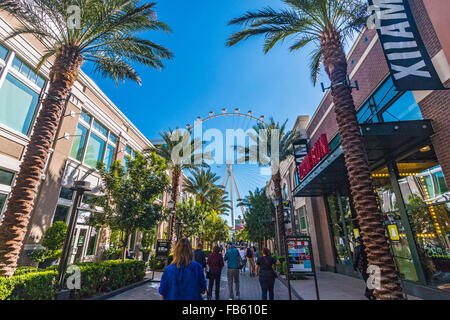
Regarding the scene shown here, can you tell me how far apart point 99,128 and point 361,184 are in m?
16.4

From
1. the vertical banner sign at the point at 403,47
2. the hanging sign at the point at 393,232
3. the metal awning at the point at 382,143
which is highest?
the vertical banner sign at the point at 403,47

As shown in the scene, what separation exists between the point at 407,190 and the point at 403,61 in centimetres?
466

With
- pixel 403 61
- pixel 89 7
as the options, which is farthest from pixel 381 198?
pixel 89 7

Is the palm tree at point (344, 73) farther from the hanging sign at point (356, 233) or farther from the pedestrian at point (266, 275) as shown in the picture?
the hanging sign at point (356, 233)

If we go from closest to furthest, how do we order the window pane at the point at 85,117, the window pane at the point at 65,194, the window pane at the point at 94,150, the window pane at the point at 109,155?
1. the window pane at the point at 65,194
2. the window pane at the point at 85,117
3. the window pane at the point at 94,150
4. the window pane at the point at 109,155

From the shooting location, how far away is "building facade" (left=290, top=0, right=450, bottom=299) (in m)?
6.50

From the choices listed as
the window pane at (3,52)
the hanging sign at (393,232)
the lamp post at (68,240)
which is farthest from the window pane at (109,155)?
the hanging sign at (393,232)

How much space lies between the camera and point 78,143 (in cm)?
1338

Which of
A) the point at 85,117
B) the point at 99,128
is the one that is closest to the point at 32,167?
the point at 85,117

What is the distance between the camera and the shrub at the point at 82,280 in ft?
16.5

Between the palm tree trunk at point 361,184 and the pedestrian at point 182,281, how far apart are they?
4153mm

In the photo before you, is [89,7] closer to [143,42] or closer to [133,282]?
[143,42]

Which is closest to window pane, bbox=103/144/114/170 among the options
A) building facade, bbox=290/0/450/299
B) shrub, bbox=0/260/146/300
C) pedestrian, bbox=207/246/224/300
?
shrub, bbox=0/260/146/300
